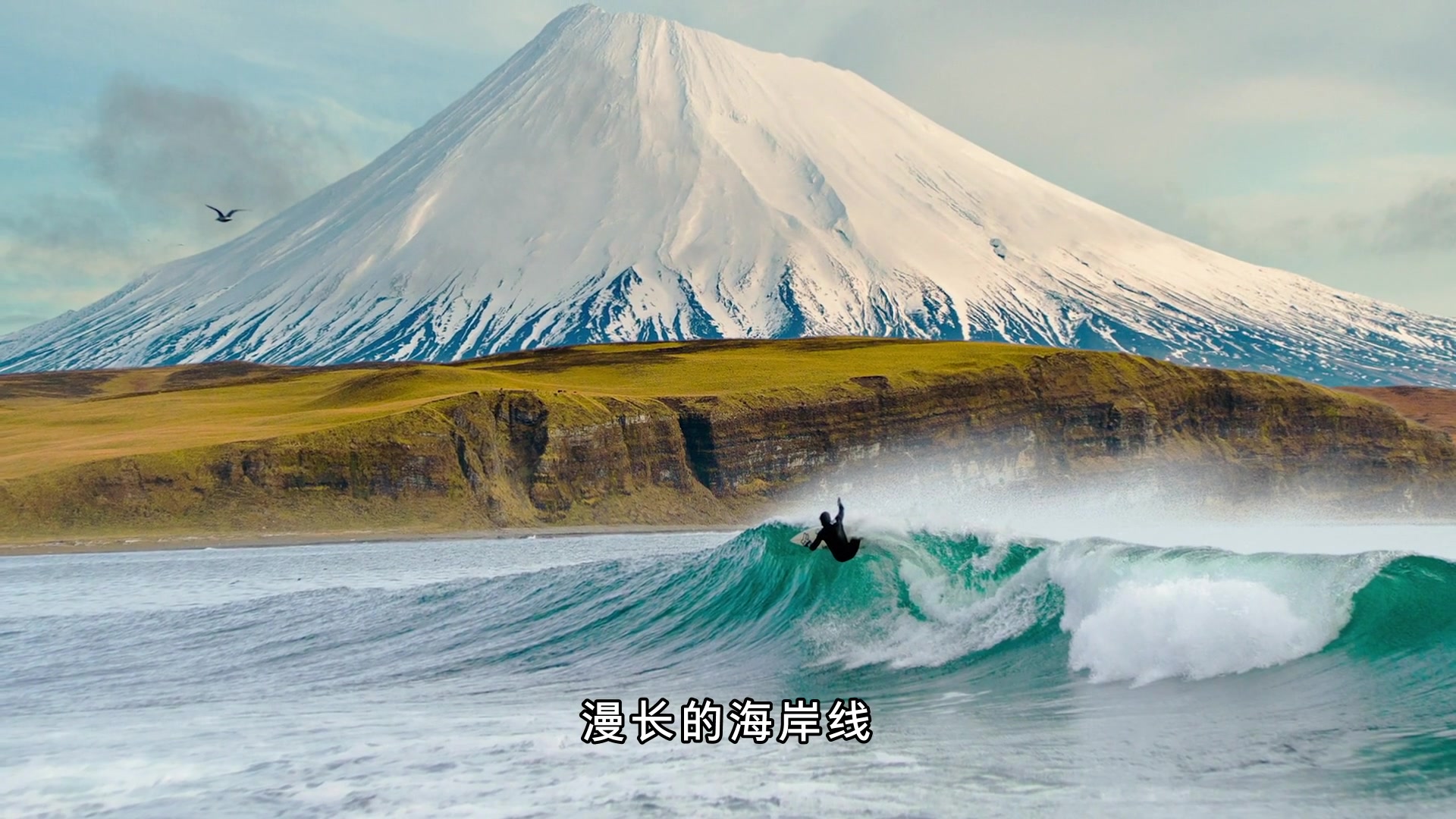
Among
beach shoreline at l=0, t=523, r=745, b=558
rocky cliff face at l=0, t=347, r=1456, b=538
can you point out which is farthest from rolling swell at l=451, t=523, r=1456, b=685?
rocky cliff face at l=0, t=347, r=1456, b=538

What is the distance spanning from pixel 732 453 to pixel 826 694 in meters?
82.5

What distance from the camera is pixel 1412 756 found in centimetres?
1372

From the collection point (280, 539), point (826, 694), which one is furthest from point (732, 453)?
point (826, 694)

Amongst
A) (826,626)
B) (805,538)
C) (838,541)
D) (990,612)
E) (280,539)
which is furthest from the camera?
(280,539)

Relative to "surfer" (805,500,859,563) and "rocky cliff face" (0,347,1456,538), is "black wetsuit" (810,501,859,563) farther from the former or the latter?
"rocky cliff face" (0,347,1456,538)

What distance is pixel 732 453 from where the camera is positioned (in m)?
102

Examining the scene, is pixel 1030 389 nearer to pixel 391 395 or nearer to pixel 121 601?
pixel 391 395

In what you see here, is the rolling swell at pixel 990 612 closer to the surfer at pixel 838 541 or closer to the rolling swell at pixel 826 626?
the rolling swell at pixel 826 626

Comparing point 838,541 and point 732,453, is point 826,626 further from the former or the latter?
point 732,453

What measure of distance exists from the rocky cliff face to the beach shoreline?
1941mm

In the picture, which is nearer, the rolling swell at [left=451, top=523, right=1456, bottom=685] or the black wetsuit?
the rolling swell at [left=451, top=523, right=1456, bottom=685]

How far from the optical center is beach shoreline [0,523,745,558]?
234 feet

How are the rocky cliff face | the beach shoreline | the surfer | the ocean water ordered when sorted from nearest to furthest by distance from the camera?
the ocean water → the surfer → the beach shoreline → the rocky cliff face

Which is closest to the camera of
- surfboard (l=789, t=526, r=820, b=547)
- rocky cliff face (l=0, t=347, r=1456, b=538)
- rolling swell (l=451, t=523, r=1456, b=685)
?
rolling swell (l=451, t=523, r=1456, b=685)
